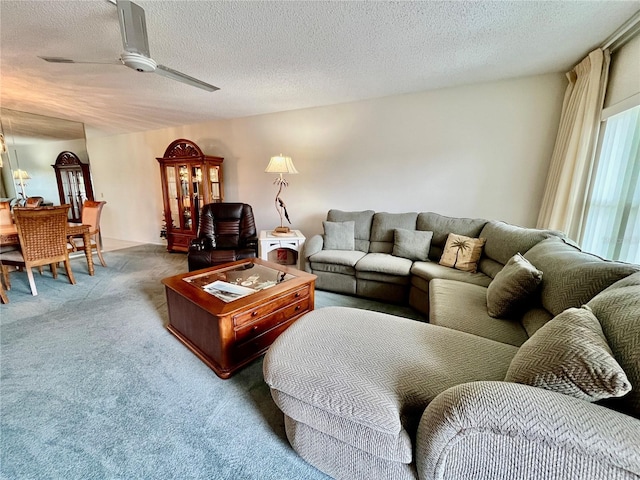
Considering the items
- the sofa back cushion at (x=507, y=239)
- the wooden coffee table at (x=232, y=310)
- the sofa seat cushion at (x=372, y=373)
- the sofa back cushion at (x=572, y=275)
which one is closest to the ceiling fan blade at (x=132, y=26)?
the wooden coffee table at (x=232, y=310)

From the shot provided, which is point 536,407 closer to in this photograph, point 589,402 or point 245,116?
point 589,402

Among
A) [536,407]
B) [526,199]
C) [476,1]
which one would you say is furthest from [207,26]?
[526,199]

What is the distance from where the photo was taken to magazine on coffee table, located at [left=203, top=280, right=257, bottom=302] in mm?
1848

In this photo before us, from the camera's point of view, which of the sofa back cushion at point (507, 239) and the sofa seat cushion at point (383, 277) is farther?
the sofa seat cushion at point (383, 277)

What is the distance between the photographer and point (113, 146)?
5.62m

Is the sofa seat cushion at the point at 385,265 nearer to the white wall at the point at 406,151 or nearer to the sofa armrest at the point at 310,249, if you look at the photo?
the sofa armrest at the point at 310,249

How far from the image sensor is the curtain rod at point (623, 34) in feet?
5.83

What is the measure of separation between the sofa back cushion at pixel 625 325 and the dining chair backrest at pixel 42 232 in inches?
171

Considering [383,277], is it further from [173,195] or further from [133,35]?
[173,195]

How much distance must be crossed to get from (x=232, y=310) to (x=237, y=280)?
1.98ft

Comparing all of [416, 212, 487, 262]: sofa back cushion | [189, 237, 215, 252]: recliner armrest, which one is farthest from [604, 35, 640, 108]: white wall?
[189, 237, 215, 252]: recliner armrest

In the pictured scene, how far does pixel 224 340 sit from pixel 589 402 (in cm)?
164

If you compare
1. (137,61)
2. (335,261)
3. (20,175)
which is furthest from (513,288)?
(20,175)

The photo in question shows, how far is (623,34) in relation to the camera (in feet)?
6.31
